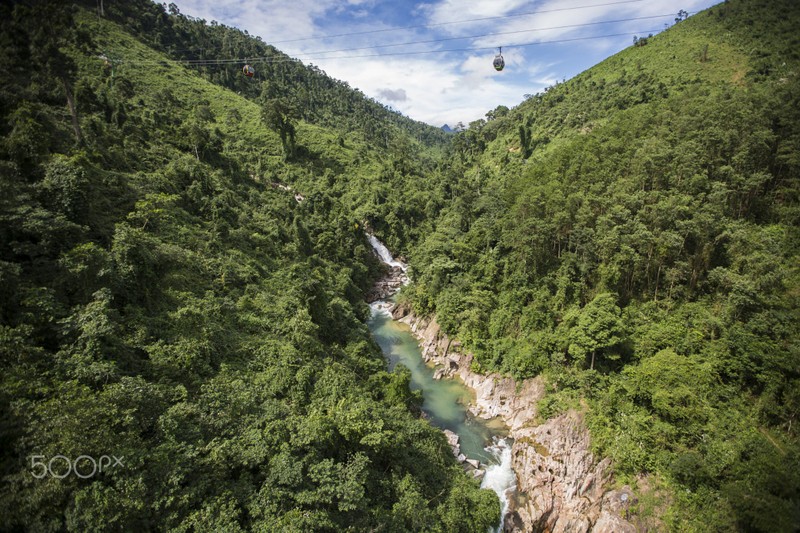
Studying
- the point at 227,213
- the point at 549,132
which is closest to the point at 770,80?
the point at 549,132

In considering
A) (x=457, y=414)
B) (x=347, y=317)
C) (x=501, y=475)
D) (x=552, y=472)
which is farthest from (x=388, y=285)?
(x=552, y=472)

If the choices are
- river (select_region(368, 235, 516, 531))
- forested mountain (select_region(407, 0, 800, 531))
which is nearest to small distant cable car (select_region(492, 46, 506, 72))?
forested mountain (select_region(407, 0, 800, 531))

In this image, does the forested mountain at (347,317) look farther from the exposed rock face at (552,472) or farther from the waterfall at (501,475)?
the waterfall at (501,475)

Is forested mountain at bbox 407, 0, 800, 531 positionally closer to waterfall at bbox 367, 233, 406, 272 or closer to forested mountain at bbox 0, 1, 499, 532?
forested mountain at bbox 0, 1, 499, 532

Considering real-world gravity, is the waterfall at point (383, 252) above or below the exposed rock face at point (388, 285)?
above

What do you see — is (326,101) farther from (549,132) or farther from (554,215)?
(554,215)

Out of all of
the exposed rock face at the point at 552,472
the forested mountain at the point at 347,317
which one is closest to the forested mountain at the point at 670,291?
the forested mountain at the point at 347,317
